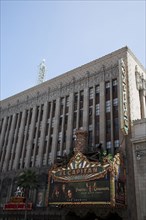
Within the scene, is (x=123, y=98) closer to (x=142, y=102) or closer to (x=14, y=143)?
(x=142, y=102)

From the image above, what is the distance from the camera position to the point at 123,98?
37375 mm

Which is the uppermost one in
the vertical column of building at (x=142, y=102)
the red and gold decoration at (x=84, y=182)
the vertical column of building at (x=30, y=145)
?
the vertical column of building at (x=142, y=102)

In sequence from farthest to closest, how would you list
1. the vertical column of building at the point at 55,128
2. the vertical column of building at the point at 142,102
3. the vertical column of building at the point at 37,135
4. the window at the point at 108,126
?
the vertical column of building at the point at 37,135 → the vertical column of building at the point at 55,128 → the vertical column of building at the point at 142,102 → the window at the point at 108,126

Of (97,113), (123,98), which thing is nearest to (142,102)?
(123,98)

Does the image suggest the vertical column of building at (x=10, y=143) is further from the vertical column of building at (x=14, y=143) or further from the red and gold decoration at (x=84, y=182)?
the red and gold decoration at (x=84, y=182)

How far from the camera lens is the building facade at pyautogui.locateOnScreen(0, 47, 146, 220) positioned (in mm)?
37594

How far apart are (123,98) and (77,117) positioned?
10.5 metres

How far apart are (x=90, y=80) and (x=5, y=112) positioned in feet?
87.8

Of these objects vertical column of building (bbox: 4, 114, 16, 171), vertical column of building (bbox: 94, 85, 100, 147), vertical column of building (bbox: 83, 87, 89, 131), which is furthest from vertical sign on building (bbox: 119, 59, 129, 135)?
vertical column of building (bbox: 4, 114, 16, 171)

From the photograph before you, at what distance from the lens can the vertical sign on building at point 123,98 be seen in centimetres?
3544

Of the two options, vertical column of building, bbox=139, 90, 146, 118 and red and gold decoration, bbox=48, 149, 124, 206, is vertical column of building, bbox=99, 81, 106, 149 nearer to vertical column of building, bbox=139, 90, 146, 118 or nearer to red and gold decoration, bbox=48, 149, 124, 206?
red and gold decoration, bbox=48, 149, 124, 206

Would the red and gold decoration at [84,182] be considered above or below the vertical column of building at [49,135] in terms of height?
below

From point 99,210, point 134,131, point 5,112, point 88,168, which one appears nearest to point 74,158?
point 88,168

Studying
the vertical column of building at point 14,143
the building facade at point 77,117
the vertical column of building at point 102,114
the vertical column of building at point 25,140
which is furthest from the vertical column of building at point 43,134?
the vertical column of building at point 102,114
